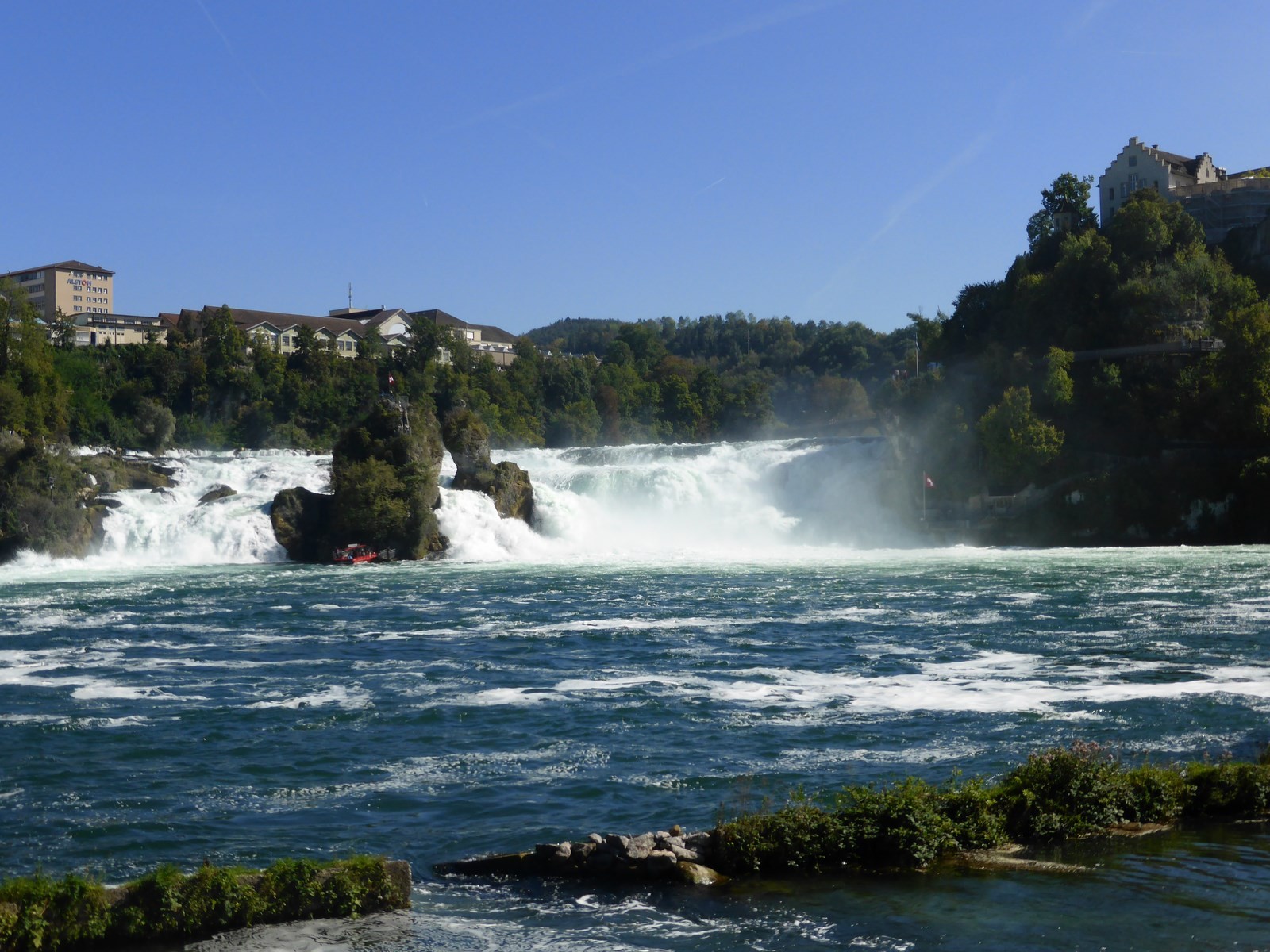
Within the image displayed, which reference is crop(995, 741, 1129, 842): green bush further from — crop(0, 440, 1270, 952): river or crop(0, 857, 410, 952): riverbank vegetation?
crop(0, 857, 410, 952): riverbank vegetation

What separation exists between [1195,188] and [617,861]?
256 ft

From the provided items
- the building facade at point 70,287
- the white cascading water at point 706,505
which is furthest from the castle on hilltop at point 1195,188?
the building facade at point 70,287

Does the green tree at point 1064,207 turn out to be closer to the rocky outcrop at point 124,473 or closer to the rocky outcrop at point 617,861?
the rocky outcrop at point 124,473

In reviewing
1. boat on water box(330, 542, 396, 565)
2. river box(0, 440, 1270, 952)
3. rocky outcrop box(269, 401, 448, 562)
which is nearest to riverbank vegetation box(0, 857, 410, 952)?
river box(0, 440, 1270, 952)

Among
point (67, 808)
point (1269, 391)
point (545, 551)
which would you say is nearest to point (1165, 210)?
point (1269, 391)

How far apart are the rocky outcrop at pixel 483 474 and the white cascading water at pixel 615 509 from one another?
0.57 metres

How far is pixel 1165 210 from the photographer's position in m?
69.6

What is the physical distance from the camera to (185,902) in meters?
10.5

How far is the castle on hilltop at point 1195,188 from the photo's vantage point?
76750mm

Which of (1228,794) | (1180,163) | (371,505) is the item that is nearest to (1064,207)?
(1180,163)

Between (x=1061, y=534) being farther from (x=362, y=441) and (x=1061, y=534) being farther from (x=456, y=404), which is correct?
(x=456, y=404)

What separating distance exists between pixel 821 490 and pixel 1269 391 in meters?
20.2

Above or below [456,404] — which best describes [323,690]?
below

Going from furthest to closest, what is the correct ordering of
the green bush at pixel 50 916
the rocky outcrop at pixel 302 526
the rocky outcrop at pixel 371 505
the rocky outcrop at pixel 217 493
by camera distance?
the rocky outcrop at pixel 217 493, the rocky outcrop at pixel 302 526, the rocky outcrop at pixel 371 505, the green bush at pixel 50 916
